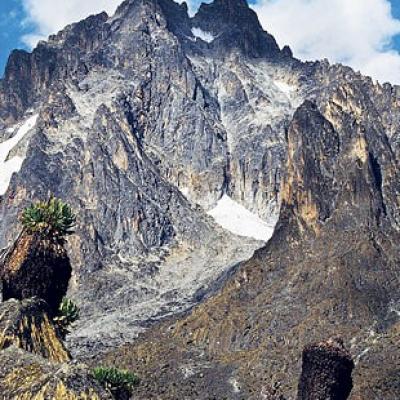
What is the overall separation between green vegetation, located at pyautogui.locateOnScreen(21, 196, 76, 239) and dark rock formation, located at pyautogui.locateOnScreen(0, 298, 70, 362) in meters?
5.90

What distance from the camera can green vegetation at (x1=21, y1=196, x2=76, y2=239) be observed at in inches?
1347

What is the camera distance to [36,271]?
108 feet

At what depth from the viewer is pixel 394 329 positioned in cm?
19625

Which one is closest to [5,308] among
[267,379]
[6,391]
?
[6,391]

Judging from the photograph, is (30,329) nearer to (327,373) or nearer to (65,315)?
(65,315)

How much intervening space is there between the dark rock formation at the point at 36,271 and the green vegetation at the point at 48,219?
1.13ft

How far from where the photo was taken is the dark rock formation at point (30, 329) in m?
25.7

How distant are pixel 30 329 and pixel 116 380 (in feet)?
18.6

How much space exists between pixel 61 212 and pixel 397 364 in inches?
5795

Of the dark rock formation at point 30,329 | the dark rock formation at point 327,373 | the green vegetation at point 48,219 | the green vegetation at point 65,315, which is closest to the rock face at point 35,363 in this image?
the dark rock formation at point 30,329

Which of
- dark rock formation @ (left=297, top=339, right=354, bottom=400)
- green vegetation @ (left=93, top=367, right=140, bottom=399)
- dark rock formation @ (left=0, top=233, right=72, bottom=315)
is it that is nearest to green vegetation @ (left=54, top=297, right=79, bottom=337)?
dark rock formation @ (left=0, top=233, right=72, bottom=315)

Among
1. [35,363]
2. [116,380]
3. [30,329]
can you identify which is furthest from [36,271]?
[35,363]

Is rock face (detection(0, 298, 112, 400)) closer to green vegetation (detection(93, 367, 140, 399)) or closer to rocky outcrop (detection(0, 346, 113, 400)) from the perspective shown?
rocky outcrop (detection(0, 346, 113, 400))

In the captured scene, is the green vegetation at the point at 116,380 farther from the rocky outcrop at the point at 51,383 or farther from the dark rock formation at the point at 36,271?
the rocky outcrop at the point at 51,383
